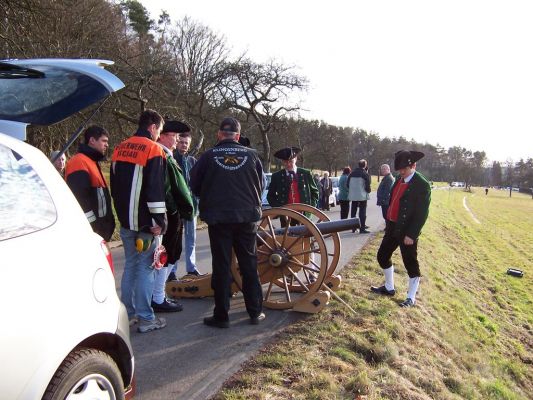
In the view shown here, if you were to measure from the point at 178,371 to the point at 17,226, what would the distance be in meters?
2.22

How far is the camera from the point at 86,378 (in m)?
2.13

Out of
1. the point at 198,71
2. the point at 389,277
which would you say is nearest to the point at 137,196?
the point at 389,277

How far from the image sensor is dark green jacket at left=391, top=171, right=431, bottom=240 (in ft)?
19.0

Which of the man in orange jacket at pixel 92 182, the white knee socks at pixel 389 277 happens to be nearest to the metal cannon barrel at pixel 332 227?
the white knee socks at pixel 389 277

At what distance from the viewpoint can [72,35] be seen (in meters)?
13.5

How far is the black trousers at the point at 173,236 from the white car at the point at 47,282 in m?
2.19

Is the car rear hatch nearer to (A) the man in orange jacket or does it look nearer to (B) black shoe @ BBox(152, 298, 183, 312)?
(A) the man in orange jacket

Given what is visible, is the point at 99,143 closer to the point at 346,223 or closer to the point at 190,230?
the point at 190,230

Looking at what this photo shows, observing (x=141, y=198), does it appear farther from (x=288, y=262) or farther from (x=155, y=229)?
(x=288, y=262)

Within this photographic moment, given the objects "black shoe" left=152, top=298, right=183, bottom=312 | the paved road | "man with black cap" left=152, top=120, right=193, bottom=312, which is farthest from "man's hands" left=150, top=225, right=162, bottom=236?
"black shoe" left=152, top=298, right=183, bottom=312

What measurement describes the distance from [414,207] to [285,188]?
6.70ft

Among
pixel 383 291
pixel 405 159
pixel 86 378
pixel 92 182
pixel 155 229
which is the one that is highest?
pixel 405 159

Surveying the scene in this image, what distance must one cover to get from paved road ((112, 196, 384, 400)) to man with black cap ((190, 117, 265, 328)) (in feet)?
0.93

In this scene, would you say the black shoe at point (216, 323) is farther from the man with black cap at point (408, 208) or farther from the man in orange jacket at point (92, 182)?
the man with black cap at point (408, 208)
